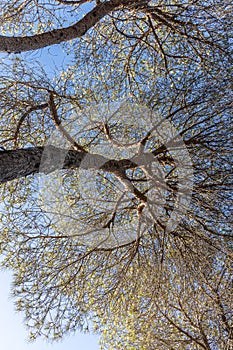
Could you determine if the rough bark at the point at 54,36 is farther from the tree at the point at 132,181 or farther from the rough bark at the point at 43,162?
the rough bark at the point at 43,162

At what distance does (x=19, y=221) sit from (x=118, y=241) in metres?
1.56

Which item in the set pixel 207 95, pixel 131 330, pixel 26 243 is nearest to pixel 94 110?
pixel 207 95

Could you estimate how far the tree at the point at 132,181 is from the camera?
4992 mm

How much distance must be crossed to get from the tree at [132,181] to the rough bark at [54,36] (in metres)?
0.06

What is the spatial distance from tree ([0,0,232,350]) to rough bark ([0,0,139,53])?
0.21ft

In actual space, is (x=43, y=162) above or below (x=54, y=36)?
below

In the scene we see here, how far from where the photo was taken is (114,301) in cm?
593

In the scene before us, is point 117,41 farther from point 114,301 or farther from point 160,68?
point 114,301

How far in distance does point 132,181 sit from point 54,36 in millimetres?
2342

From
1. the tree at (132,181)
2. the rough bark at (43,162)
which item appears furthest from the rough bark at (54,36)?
the rough bark at (43,162)

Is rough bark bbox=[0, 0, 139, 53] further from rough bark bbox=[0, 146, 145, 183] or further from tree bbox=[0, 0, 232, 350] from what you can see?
rough bark bbox=[0, 146, 145, 183]

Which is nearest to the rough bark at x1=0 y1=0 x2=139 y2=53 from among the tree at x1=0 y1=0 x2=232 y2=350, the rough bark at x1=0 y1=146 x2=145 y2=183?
the tree at x1=0 y1=0 x2=232 y2=350

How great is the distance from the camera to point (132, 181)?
218 inches

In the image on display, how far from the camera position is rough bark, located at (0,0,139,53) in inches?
155
